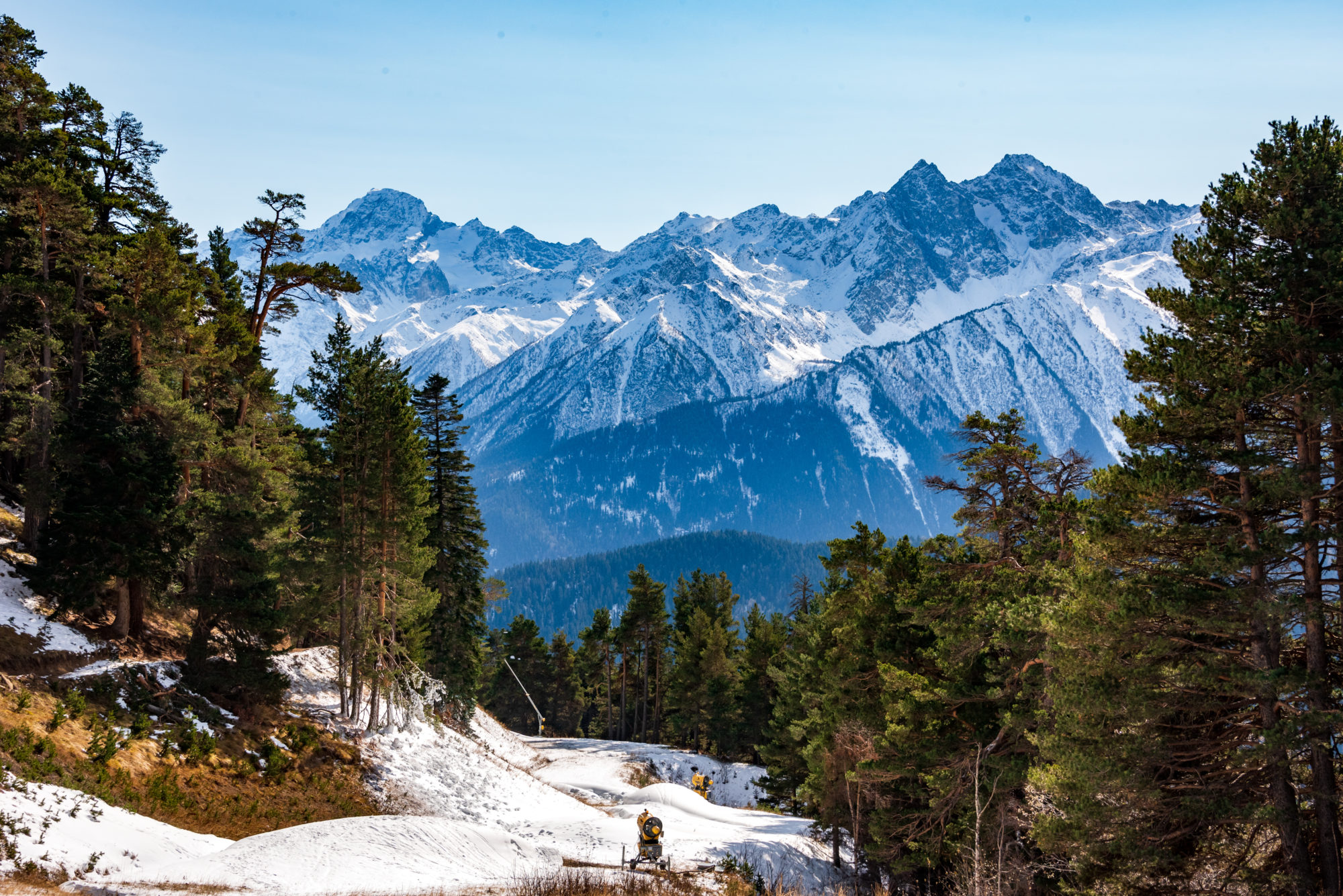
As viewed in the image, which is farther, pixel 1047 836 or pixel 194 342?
pixel 194 342

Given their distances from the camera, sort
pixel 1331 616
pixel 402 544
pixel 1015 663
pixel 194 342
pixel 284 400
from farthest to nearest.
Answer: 1. pixel 284 400
2. pixel 402 544
3. pixel 194 342
4. pixel 1015 663
5. pixel 1331 616

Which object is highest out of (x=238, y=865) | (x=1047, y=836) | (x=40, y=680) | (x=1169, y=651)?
(x=1169, y=651)

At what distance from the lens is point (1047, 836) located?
559 inches

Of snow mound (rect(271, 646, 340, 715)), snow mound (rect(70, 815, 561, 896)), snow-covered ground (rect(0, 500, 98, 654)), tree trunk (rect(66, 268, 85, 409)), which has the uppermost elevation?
tree trunk (rect(66, 268, 85, 409))

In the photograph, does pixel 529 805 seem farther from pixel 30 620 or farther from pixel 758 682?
pixel 758 682

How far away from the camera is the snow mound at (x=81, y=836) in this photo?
1491cm

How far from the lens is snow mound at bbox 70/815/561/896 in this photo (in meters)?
15.2

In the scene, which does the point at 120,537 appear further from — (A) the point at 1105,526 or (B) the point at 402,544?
(A) the point at 1105,526

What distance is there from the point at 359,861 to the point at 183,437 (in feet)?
54.8

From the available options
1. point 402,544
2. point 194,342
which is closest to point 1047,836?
point 402,544

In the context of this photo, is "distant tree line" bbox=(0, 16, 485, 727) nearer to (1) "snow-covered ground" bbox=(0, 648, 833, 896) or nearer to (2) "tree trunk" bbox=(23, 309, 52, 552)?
(2) "tree trunk" bbox=(23, 309, 52, 552)

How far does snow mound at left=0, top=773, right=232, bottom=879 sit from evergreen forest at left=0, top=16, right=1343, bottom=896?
874cm

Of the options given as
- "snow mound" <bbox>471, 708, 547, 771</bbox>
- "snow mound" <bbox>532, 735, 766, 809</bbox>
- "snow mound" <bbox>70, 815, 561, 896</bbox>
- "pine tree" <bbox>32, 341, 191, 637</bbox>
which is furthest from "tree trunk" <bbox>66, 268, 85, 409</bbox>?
"snow mound" <bbox>532, 735, 766, 809</bbox>

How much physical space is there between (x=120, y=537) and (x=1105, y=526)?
87.4 feet
